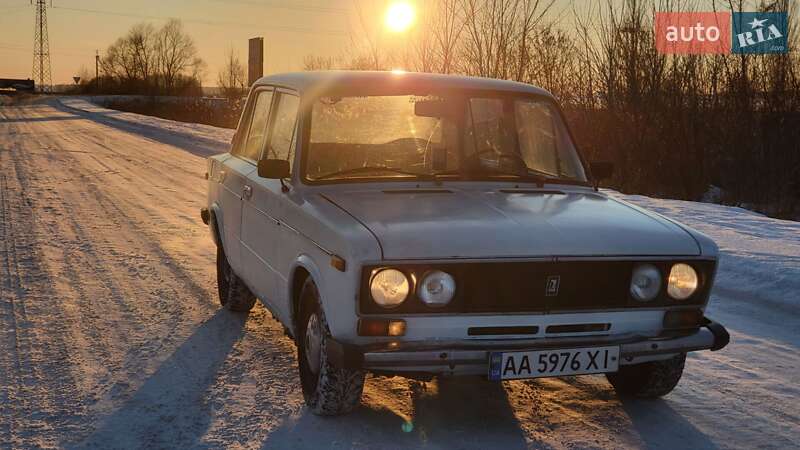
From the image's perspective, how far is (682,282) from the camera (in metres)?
4.15

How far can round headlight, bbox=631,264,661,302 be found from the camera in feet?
13.3

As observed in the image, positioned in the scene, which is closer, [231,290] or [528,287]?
[528,287]

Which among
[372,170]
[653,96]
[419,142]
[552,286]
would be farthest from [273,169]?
[653,96]

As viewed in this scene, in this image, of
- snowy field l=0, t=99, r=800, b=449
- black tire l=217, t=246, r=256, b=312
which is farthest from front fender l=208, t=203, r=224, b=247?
snowy field l=0, t=99, r=800, b=449

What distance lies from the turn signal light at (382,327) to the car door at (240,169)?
80.0 inches

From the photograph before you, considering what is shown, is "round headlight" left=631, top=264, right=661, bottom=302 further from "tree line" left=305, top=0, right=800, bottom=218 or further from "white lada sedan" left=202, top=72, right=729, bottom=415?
"tree line" left=305, top=0, right=800, bottom=218

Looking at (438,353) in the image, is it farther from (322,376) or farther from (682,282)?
(682,282)

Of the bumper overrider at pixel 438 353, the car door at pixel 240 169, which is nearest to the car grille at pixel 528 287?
the bumper overrider at pixel 438 353

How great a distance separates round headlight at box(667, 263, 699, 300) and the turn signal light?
49.4 inches

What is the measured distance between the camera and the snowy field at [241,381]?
13.3ft

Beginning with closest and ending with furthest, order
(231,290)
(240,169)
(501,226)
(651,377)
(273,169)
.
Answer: (501,226)
(651,377)
(273,169)
(240,169)
(231,290)

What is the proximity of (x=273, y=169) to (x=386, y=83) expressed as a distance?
2.84 ft

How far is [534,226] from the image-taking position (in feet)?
13.2

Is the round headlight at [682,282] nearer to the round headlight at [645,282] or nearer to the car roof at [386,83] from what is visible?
the round headlight at [645,282]
